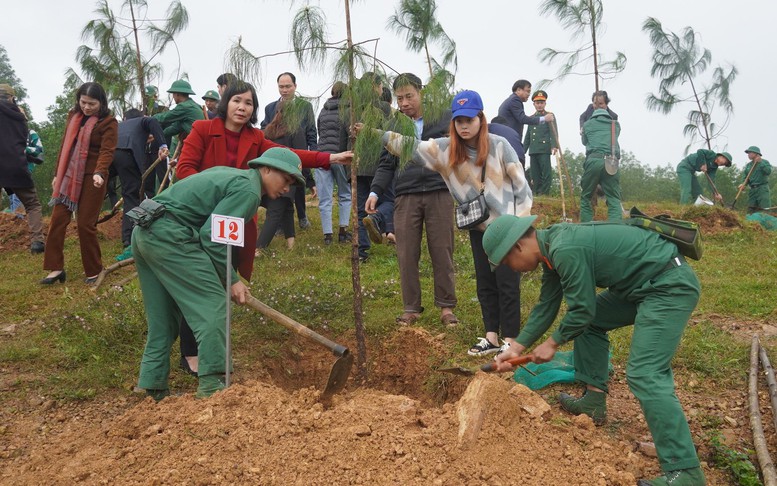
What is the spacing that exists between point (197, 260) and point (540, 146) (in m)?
9.82

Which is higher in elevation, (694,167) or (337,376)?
(694,167)

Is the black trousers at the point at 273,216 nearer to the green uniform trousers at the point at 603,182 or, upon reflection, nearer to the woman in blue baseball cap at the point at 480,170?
the woman in blue baseball cap at the point at 480,170

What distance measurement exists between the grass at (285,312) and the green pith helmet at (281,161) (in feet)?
5.89

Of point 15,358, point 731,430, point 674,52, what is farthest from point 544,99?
point 15,358

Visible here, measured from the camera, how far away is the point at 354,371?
16.4 ft

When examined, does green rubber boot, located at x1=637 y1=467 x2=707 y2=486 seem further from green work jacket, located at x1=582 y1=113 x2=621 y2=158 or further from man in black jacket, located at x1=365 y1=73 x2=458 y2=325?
green work jacket, located at x1=582 y1=113 x2=621 y2=158

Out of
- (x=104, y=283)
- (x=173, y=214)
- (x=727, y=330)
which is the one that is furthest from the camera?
(x=104, y=283)

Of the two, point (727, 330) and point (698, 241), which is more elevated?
point (698, 241)

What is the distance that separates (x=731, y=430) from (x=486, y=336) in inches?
70.3

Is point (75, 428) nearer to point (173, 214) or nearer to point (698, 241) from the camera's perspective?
point (173, 214)

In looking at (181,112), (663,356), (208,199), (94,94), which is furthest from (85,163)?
(663,356)

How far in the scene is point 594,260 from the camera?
335 cm

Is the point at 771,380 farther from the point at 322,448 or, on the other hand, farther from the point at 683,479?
the point at 322,448

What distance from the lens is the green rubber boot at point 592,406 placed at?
13.0 feet
